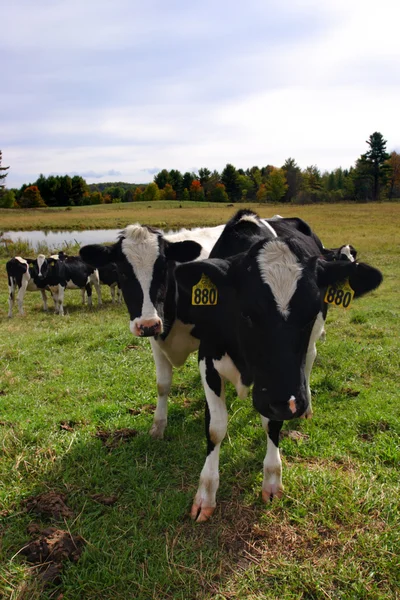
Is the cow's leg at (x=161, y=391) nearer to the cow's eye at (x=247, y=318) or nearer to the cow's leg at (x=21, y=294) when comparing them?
the cow's eye at (x=247, y=318)

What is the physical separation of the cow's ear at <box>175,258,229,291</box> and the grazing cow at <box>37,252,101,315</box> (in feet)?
33.5

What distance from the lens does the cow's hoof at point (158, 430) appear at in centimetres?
442

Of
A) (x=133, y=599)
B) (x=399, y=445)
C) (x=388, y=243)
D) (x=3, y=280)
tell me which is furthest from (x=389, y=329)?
(x=388, y=243)

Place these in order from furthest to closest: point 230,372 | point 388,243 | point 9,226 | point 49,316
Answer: point 9,226
point 388,243
point 49,316
point 230,372

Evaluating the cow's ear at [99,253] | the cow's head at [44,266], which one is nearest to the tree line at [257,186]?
the cow's head at [44,266]

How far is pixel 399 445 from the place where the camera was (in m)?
4.05

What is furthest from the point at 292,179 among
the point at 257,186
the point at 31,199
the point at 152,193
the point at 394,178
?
the point at 31,199

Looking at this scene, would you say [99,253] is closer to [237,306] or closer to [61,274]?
[237,306]

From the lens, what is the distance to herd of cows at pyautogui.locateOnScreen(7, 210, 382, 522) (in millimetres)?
2772

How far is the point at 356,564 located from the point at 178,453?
1726 millimetres

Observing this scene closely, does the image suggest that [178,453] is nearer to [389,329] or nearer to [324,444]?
[324,444]

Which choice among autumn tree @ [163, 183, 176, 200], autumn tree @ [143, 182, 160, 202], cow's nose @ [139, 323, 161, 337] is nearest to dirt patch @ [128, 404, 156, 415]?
cow's nose @ [139, 323, 161, 337]

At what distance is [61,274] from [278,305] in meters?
11.7

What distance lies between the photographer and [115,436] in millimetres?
4367
